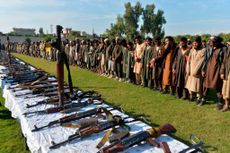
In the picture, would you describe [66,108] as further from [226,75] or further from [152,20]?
[152,20]

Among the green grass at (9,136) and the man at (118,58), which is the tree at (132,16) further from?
the green grass at (9,136)

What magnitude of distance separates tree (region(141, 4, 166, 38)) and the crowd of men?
194 ft

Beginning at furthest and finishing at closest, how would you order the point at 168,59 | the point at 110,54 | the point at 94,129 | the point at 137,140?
1. the point at 110,54
2. the point at 168,59
3. the point at 94,129
4. the point at 137,140

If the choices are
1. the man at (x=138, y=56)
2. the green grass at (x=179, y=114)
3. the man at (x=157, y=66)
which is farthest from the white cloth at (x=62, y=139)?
the man at (x=138, y=56)

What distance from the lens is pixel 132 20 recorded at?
69.8 meters

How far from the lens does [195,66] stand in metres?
7.25

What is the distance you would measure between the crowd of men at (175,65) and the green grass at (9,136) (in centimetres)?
177

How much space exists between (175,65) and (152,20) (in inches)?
2547

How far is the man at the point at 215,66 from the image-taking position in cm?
669

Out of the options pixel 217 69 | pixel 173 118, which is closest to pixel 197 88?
pixel 217 69

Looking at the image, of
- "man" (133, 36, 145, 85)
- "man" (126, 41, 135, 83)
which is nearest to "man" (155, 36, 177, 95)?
"man" (133, 36, 145, 85)

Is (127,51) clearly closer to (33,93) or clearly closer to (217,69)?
(217,69)

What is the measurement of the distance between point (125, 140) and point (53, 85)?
3466mm

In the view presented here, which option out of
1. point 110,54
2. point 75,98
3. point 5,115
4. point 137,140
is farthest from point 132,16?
point 137,140
